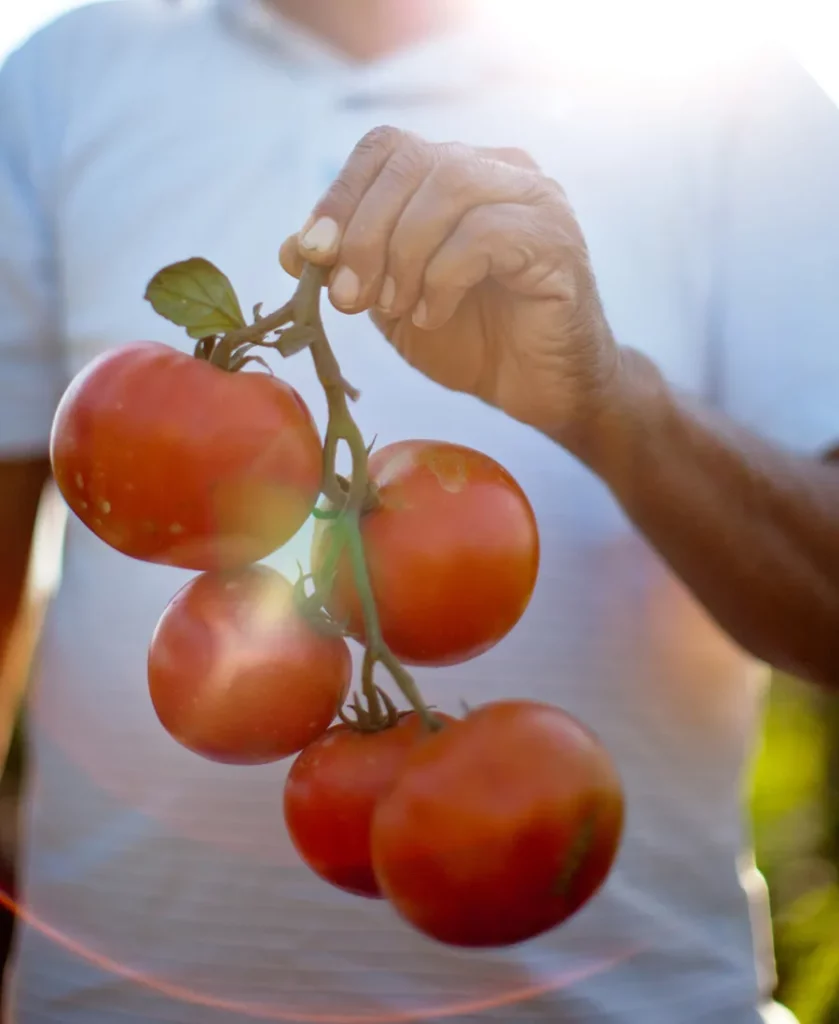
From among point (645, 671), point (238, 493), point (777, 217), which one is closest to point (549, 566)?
point (645, 671)

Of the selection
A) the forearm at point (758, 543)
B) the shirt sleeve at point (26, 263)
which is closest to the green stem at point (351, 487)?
the forearm at point (758, 543)

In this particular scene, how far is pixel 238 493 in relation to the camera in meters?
0.23

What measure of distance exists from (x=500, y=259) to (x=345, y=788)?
0.14m

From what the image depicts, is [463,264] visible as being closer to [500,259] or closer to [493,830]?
[500,259]

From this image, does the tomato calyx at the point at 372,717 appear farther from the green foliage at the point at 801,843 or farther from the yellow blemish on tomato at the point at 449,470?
the green foliage at the point at 801,843

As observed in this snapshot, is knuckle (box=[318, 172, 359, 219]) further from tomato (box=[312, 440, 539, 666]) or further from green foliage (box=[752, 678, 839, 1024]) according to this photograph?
green foliage (box=[752, 678, 839, 1024])

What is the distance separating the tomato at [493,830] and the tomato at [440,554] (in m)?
0.02

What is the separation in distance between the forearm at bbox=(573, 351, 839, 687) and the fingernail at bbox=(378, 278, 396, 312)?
217 millimetres

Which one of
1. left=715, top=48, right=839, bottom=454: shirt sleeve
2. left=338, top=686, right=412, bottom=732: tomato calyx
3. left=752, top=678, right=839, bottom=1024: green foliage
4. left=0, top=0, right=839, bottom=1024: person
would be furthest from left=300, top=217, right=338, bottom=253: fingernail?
left=752, top=678, right=839, bottom=1024: green foliage

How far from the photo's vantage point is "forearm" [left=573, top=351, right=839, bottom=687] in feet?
1.56

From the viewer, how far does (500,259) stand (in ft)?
0.94

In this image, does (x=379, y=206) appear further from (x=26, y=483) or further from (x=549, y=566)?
(x=26, y=483)

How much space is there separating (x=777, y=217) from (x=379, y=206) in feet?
1.04

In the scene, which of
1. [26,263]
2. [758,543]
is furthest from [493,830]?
[26,263]
